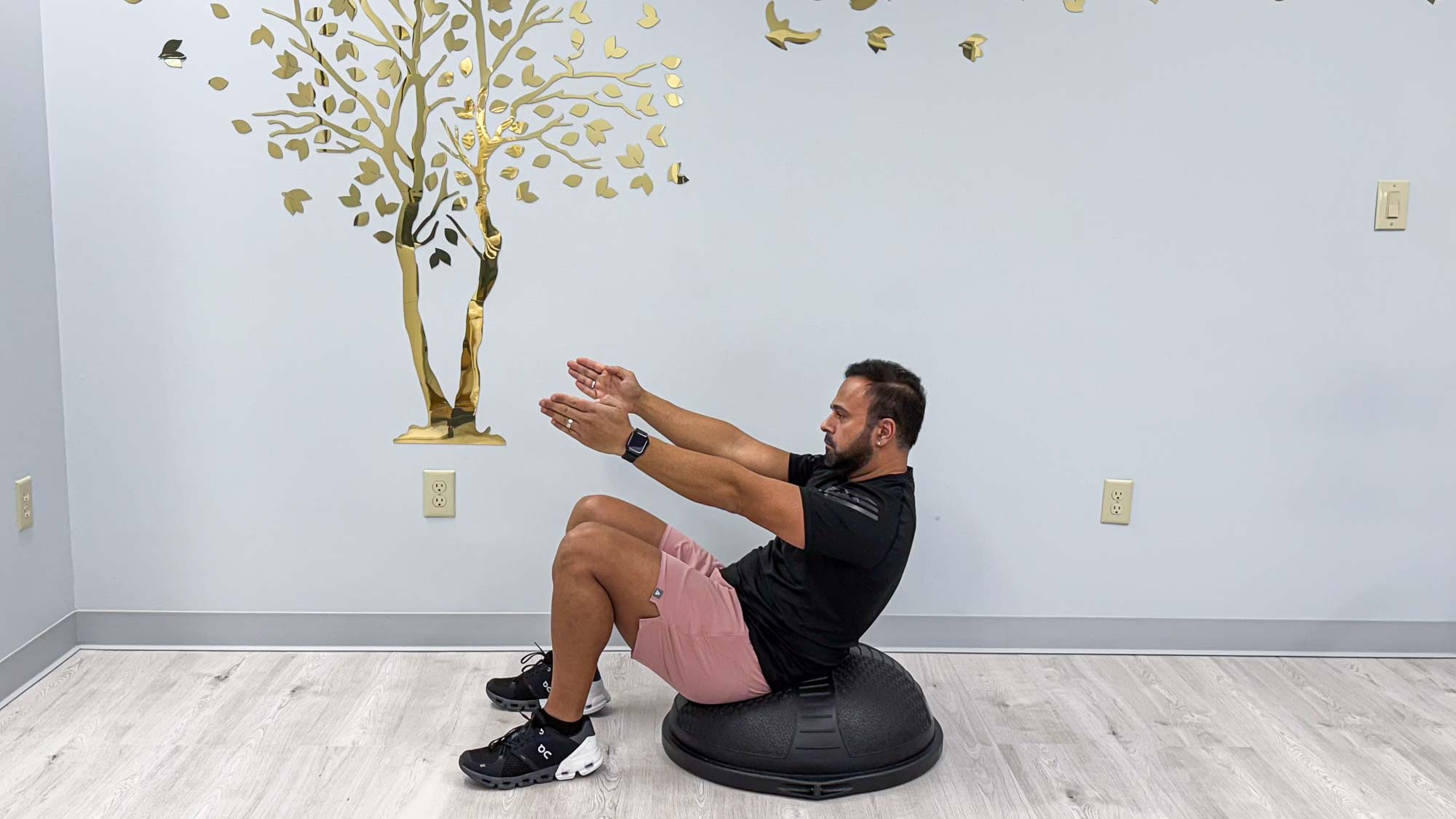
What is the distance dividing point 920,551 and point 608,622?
1037 millimetres

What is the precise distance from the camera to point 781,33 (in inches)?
110

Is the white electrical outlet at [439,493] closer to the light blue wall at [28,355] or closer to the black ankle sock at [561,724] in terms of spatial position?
the black ankle sock at [561,724]

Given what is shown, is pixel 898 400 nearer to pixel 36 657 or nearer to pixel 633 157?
pixel 633 157

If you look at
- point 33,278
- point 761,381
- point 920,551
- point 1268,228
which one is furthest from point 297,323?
point 1268,228

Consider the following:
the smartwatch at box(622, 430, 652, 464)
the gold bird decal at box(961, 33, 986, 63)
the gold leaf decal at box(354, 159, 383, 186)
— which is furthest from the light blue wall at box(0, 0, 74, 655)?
the gold bird decal at box(961, 33, 986, 63)

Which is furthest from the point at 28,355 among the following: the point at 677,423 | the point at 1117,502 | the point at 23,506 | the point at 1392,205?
the point at 1392,205

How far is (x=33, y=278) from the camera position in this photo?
8.91 feet

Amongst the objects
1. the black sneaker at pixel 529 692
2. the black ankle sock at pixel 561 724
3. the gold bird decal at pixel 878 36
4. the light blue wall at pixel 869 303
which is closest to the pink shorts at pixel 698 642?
the black ankle sock at pixel 561 724

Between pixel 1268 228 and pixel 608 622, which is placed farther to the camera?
pixel 1268 228

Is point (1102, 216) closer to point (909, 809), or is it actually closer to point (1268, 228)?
point (1268, 228)

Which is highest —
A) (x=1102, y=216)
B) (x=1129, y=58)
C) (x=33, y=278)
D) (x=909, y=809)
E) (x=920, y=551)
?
(x=1129, y=58)

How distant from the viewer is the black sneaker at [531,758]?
223 cm

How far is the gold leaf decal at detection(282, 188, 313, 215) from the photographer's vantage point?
2807 millimetres

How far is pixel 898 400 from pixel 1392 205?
156 centimetres
